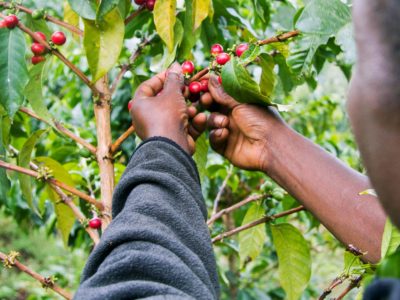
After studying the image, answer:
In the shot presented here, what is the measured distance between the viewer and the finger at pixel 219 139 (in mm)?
1351

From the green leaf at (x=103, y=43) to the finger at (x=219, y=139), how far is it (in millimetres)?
264

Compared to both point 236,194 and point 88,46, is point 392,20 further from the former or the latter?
point 236,194

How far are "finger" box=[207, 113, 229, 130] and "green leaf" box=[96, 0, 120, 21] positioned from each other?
0.32 m

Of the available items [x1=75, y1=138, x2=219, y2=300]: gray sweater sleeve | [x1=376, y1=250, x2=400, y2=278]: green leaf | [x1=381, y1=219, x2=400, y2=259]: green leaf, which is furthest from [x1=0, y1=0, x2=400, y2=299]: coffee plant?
[x1=376, y1=250, x2=400, y2=278]: green leaf

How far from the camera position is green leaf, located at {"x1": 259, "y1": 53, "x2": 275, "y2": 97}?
4.30ft

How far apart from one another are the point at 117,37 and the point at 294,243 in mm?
597

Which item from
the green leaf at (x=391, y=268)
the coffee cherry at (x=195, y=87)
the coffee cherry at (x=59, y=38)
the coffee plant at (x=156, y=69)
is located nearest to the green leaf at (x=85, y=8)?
the coffee plant at (x=156, y=69)

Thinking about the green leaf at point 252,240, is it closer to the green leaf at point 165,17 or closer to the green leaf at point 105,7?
the green leaf at point 165,17

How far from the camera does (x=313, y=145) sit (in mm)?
1322

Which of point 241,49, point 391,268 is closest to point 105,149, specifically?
point 241,49

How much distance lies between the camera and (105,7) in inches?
46.4

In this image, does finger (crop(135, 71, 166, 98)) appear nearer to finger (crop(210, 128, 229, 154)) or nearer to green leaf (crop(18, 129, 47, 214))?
finger (crop(210, 128, 229, 154))

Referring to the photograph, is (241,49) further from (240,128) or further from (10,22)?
(10,22)

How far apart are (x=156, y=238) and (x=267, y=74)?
1.72 ft
